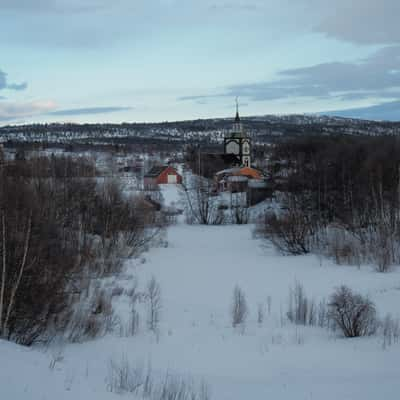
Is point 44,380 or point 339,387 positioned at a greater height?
point 44,380

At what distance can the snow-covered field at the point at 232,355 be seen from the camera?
7276mm

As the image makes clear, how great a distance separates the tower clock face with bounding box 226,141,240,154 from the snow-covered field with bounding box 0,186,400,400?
67.0m

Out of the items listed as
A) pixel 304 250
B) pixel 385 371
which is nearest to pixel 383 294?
pixel 385 371

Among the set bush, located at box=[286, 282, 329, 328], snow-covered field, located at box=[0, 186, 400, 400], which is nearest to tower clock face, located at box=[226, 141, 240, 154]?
snow-covered field, located at box=[0, 186, 400, 400]

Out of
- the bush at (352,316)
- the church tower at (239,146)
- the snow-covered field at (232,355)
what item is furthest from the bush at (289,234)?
the church tower at (239,146)

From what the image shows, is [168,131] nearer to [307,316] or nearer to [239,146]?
[239,146]

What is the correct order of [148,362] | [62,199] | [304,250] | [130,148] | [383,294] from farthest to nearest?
[130,148], [304,250], [62,199], [383,294], [148,362]

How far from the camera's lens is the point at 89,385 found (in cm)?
695

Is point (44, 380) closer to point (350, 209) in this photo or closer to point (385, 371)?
point (385, 371)

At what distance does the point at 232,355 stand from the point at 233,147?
77243 mm

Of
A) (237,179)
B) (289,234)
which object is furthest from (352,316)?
(237,179)

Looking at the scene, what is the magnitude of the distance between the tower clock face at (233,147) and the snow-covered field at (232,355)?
6696 centimetres

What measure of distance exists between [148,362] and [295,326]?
4.44m

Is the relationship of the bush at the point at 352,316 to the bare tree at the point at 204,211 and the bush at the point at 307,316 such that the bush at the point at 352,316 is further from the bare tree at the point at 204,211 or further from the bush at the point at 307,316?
the bare tree at the point at 204,211
